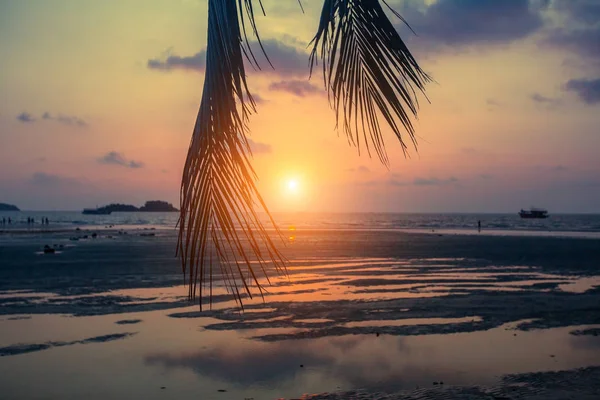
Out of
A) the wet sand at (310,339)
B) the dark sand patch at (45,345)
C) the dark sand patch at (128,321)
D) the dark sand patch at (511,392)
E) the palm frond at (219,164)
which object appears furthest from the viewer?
the dark sand patch at (128,321)

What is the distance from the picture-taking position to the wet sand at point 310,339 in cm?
852

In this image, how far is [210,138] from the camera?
174 cm

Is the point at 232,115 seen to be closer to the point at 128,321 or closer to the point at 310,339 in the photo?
the point at 310,339

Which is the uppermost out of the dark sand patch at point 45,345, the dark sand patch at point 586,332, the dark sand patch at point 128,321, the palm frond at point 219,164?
the palm frond at point 219,164

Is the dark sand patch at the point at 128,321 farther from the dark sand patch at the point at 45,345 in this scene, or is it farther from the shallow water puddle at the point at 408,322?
the shallow water puddle at the point at 408,322

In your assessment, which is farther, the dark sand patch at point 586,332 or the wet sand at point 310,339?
the dark sand patch at point 586,332

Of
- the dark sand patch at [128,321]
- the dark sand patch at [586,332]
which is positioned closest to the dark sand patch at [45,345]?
the dark sand patch at [128,321]

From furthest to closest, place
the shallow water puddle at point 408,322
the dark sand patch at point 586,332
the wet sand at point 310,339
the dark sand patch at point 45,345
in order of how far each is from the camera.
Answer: the shallow water puddle at point 408,322 < the dark sand patch at point 586,332 < the dark sand patch at point 45,345 < the wet sand at point 310,339

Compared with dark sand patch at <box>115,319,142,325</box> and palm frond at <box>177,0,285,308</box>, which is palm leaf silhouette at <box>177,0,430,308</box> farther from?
dark sand patch at <box>115,319,142,325</box>

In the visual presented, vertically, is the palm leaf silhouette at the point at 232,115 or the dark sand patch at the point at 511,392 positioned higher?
the palm leaf silhouette at the point at 232,115

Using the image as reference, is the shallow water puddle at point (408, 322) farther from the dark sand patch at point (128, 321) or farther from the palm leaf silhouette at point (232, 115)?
the palm leaf silhouette at point (232, 115)

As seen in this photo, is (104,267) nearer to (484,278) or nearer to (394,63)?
(484,278)

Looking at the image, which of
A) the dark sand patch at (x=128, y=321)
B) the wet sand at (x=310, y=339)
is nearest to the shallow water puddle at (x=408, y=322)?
the wet sand at (x=310, y=339)

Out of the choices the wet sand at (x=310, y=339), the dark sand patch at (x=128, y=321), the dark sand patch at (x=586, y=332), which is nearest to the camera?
the wet sand at (x=310, y=339)
